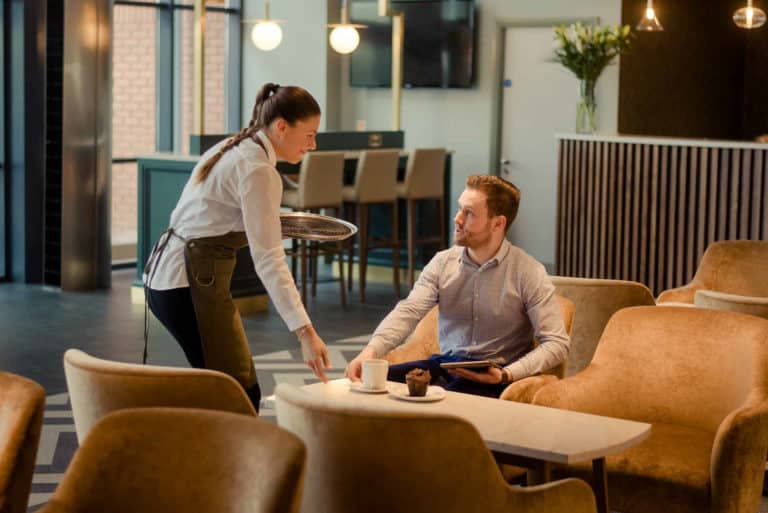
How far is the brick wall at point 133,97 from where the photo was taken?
1105cm

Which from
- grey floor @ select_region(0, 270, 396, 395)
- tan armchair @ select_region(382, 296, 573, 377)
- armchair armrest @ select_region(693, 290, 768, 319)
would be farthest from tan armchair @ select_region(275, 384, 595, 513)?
grey floor @ select_region(0, 270, 396, 395)

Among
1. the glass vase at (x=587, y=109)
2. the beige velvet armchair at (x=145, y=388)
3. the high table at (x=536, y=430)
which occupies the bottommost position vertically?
the high table at (x=536, y=430)

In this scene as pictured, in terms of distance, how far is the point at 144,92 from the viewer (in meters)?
11.2

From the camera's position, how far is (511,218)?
3.91 meters

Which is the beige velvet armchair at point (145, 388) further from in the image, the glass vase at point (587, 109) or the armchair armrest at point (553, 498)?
the glass vase at point (587, 109)

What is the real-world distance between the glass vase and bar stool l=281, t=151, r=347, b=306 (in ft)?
5.53

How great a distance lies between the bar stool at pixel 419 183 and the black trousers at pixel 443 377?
567 centimetres

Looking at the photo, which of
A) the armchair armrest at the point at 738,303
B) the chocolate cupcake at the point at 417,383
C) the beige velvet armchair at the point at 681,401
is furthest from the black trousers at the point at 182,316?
the armchair armrest at the point at 738,303

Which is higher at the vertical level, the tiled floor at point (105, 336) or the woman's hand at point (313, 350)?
the woman's hand at point (313, 350)

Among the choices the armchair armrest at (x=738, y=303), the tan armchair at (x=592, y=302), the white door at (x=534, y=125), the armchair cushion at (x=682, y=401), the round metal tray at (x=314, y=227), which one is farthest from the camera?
the white door at (x=534, y=125)

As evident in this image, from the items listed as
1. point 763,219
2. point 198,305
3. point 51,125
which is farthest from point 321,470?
point 51,125

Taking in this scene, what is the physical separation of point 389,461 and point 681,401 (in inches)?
61.8

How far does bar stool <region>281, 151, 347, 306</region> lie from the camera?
8.68 meters

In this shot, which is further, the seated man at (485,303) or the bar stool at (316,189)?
the bar stool at (316,189)
